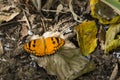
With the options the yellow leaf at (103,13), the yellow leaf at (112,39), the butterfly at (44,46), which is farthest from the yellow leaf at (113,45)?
the butterfly at (44,46)

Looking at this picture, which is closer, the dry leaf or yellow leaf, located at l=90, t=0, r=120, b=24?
the dry leaf

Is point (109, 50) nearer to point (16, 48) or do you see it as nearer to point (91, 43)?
point (91, 43)

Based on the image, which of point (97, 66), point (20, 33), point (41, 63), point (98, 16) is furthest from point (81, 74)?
point (20, 33)

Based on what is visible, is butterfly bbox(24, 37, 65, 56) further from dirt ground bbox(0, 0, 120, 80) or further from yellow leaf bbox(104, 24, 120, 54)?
yellow leaf bbox(104, 24, 120, 54)

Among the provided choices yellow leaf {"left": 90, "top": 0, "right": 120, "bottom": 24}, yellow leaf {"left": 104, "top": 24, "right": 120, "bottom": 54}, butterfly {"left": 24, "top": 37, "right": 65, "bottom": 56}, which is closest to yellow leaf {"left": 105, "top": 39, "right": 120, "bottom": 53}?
yellow leaf {"left": 104, "top": 24, "right": 120, "bottom": 54}

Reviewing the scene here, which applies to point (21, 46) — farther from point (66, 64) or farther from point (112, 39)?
point (112, 39)
